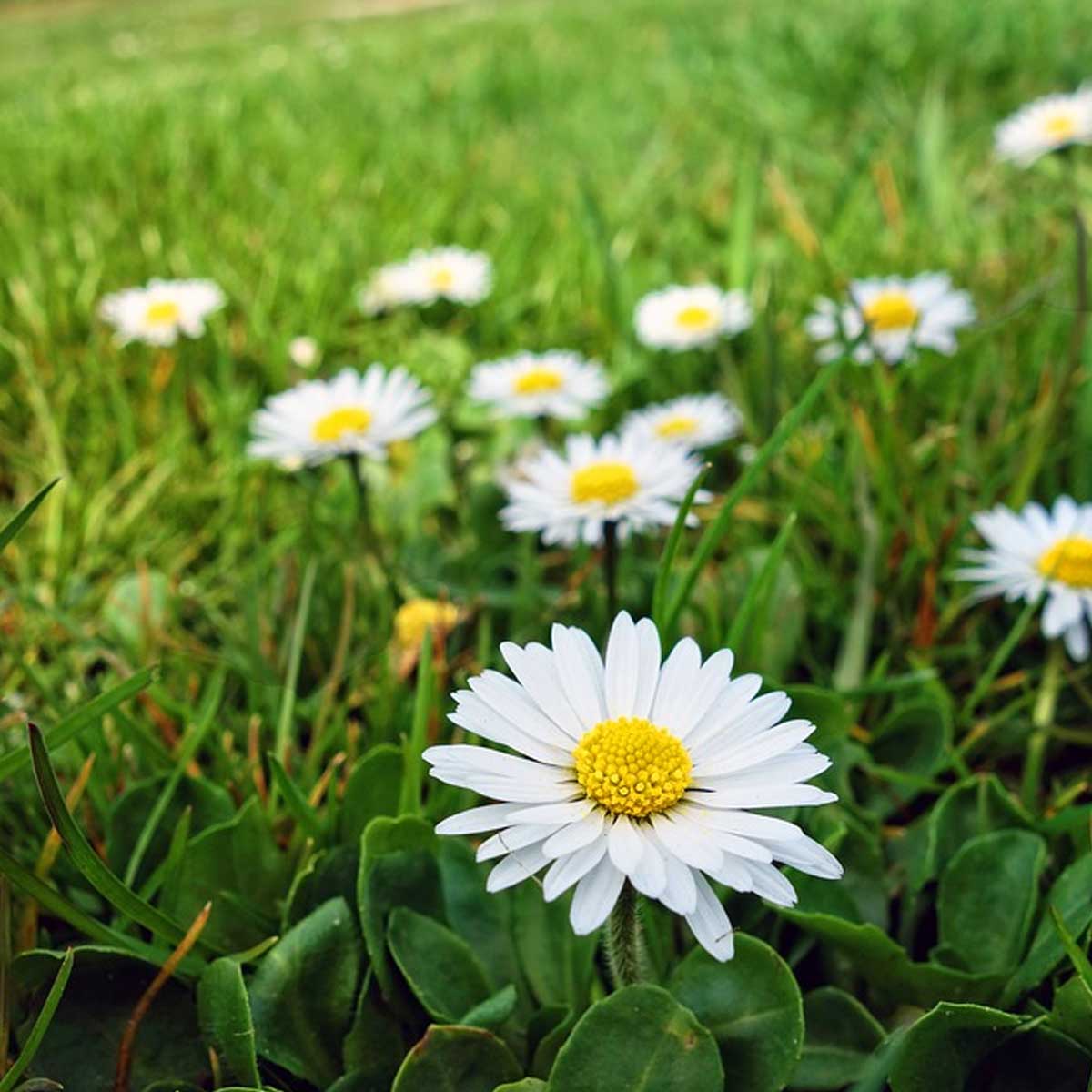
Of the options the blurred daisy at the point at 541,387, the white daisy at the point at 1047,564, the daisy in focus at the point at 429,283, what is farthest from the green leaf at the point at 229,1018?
the daisy in focus at the point at 429,283

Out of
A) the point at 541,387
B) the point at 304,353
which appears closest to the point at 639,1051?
the point at 541,387

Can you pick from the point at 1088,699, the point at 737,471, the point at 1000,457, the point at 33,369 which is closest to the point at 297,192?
the point at 33,369

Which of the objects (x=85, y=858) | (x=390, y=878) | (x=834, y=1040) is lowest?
(x=834, y=1040)

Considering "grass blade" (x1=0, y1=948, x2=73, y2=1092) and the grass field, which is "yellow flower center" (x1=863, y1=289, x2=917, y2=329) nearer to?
the grass field

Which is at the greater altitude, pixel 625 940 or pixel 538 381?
pixel 538 381

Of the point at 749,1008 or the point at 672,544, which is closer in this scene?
the point at 749,1008

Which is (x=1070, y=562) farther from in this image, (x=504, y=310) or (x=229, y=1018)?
(x=504, y=310)

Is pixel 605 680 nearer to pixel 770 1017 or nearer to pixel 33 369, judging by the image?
pixel 770 1017

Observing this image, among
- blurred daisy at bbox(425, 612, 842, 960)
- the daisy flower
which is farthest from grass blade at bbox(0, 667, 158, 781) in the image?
the daisy flower
